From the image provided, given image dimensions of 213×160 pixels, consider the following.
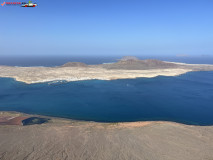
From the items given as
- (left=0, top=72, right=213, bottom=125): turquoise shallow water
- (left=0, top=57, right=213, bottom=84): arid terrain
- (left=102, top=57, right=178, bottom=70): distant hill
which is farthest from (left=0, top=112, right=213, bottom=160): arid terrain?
(left=102, top=57, right=178, bottom=70): distant hill

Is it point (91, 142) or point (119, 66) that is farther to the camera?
point (119, 66)

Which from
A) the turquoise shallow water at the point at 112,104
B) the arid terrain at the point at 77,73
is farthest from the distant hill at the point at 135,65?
the turquoise shallow water at the point at 112,104

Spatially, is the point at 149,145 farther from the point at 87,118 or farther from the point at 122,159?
the point at 87,118

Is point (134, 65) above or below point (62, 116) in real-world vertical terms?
above

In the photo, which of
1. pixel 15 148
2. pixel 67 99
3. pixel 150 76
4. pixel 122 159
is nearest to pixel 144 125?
pixel 122 159

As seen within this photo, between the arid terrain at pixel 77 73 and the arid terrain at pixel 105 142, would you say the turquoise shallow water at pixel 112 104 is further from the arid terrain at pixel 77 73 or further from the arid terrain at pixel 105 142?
the arid terrain at pixel 77 73

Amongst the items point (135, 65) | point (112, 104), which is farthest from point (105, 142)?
point (135, 65)

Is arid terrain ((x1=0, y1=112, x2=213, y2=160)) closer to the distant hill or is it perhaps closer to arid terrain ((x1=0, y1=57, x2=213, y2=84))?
arid terrain ((x1=0, y1=57, x2=213, y2=84))

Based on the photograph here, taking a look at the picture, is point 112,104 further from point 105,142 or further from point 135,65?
point 135,65
